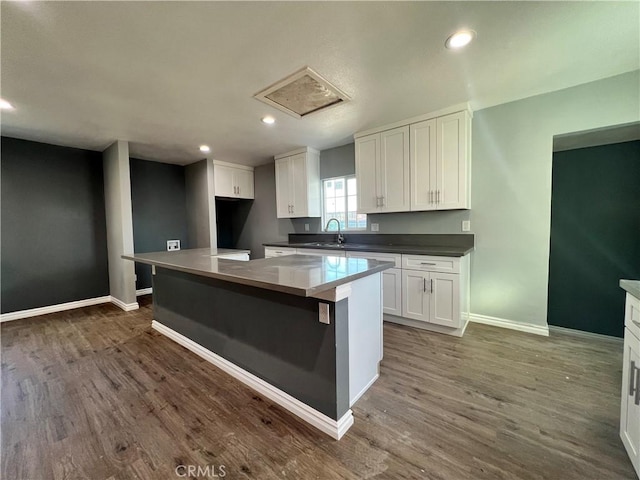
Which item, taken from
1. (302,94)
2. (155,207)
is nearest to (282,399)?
(302,94)

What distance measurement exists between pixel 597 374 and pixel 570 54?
96.9 inches

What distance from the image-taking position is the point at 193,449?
1.38 meters

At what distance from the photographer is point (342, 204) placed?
4.17 m

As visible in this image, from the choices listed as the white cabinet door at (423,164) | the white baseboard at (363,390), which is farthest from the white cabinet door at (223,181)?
the white baseboard at (363,390)

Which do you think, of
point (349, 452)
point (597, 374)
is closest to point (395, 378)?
point (349, 452)

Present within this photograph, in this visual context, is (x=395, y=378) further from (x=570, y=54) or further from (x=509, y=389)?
(x=570, y=54)

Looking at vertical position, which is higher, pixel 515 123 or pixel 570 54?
pixel 570 54

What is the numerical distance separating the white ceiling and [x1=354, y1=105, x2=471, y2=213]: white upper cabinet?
0.72ft

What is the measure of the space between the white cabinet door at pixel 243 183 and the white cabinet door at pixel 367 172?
2687mm

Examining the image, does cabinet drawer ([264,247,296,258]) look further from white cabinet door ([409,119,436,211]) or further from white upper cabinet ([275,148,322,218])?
white cabinet door ([409,119,436,211])

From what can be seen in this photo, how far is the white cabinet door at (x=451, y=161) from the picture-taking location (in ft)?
8.94

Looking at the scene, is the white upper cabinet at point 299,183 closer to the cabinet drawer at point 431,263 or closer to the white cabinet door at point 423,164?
the white cabinet door at point 423,164

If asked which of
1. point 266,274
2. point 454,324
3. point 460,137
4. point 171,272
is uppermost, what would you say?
point 460,137

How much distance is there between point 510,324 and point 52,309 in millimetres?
6080
